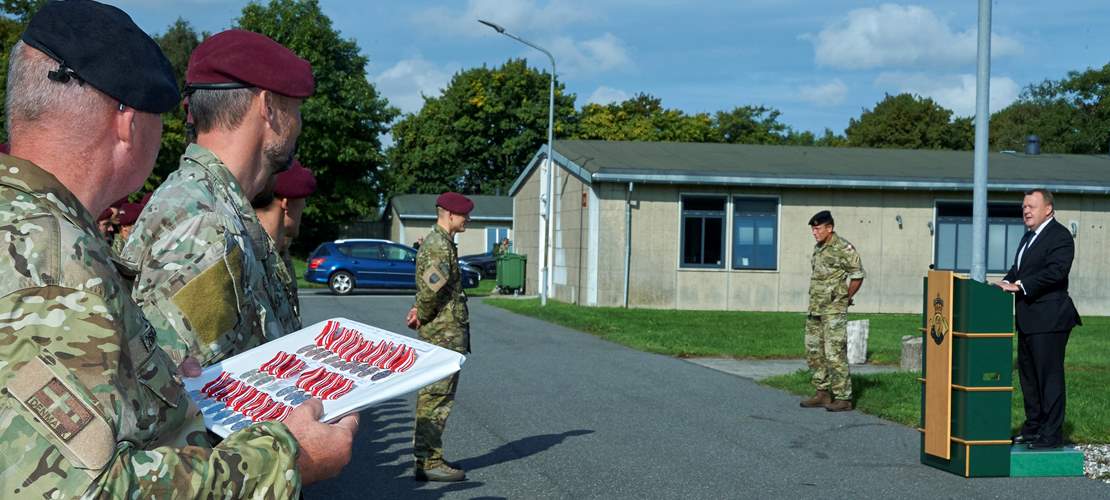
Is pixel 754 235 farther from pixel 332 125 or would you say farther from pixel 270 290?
pixel 332 125

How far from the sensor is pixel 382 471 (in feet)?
26.9

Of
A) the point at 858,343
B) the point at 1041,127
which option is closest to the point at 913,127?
the point at 1041,127

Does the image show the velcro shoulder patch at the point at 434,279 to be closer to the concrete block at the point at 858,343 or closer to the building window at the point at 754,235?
the concrete block at the point at 858,343

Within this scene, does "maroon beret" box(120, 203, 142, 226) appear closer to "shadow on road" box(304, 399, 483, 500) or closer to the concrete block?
"shadow on road" box(304, 399, 483, 500)

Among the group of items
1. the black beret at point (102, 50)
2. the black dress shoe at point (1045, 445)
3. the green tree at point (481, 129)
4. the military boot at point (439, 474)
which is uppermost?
the green tree at point (481, 129)

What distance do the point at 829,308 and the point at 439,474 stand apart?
18.8 ft

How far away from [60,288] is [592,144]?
3204 centimetres

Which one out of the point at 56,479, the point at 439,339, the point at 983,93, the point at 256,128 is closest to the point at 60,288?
the point at 56,479

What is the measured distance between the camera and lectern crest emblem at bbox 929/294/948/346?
27.7ft

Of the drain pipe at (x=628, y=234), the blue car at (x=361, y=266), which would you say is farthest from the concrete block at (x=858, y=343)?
the blue car at (x=361, y=266)

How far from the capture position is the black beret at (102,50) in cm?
170

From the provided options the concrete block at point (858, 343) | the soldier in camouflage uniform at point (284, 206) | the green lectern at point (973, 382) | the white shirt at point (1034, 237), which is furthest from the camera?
the concrete block at point (858, 343)

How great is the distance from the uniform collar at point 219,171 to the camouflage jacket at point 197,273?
0.15 ft

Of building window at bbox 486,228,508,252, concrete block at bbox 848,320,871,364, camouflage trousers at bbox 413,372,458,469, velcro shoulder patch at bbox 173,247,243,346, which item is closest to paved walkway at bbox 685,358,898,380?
concrete block at bbox 848,320,871,364
